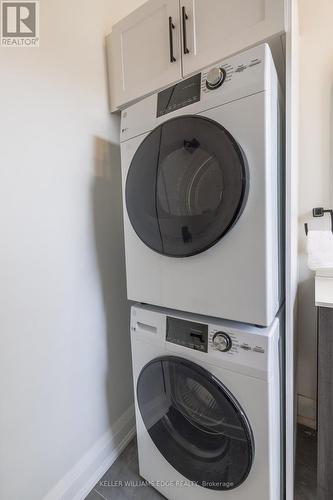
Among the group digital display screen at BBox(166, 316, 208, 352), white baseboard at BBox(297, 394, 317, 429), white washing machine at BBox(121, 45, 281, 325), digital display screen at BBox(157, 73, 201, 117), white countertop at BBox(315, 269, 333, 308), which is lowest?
white baseboard at BBox(297, 394, 317, 429)

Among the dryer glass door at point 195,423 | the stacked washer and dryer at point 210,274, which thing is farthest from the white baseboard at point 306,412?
the dryer glass door at point 195,423

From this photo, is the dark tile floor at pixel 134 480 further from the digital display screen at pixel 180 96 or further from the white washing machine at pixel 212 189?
the digital display screen at pixel 180 96

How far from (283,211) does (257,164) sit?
28 cm

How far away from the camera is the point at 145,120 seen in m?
1.02

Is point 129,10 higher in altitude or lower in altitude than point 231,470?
higher

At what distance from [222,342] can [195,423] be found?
0.40 metres

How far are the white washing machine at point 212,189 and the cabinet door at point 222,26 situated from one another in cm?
15

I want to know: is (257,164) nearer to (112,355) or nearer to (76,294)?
(76,294)

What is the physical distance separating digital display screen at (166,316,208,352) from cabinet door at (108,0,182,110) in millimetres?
975

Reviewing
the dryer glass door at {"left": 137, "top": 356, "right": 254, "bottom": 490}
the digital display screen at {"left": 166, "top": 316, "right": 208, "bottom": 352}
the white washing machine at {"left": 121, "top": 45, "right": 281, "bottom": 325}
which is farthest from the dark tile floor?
the white washing machine at {"left": 121, "top": 45, "right": 281, "bottom": 325}

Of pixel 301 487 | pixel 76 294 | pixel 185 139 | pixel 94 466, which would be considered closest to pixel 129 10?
pixel 185 139
